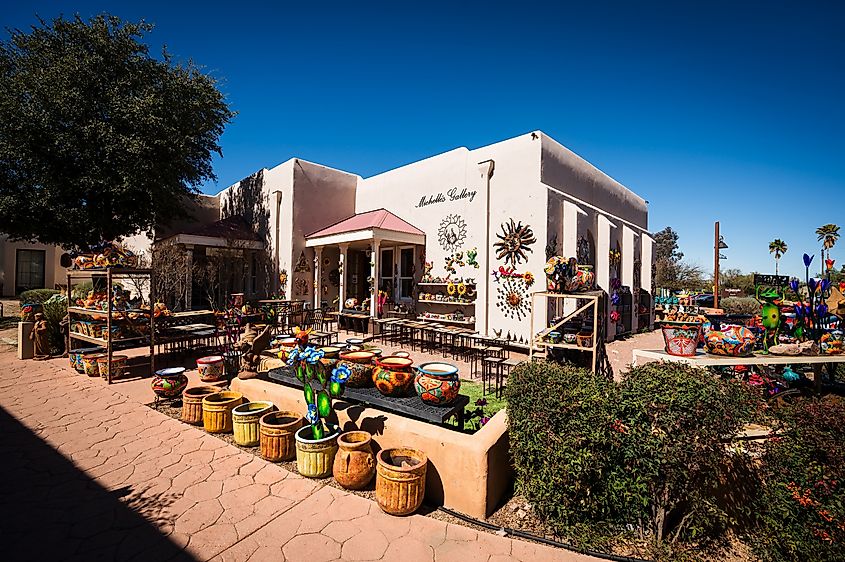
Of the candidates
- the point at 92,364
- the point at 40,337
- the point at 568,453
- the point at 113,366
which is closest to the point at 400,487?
the point at 568,453

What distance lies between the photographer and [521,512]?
3.18 m

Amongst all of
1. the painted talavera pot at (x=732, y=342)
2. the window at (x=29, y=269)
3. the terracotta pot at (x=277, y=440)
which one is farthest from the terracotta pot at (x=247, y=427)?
the window at (x=29, y=269)

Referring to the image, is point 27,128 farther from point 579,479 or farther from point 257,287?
point 579,479

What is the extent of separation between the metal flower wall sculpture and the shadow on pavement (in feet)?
27.7

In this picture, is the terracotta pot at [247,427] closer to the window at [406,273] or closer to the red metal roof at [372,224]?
the red metal roof at [372,224]

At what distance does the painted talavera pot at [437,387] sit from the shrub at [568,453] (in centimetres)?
76

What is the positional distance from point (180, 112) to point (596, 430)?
15.4 metres

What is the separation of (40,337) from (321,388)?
945 cm

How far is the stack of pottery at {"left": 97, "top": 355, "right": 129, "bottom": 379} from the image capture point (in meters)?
7.04

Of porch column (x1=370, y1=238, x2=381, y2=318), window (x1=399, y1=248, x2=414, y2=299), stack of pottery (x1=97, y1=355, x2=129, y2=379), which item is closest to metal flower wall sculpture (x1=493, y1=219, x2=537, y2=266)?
window (x1=399, y1=248, x2=414, y2=299)

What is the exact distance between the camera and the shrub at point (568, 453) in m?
2.79

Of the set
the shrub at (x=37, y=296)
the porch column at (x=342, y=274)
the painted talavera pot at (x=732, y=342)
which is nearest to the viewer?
the painted talavera pot at (x=732, y=342)

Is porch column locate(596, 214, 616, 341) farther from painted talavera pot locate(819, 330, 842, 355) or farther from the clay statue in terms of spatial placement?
the clay statue

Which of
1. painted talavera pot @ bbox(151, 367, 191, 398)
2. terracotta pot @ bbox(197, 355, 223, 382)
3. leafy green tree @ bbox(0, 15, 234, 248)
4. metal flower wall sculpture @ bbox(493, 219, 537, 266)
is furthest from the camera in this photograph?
leafy green tree @ bbox(0, 15, 234, 248)
